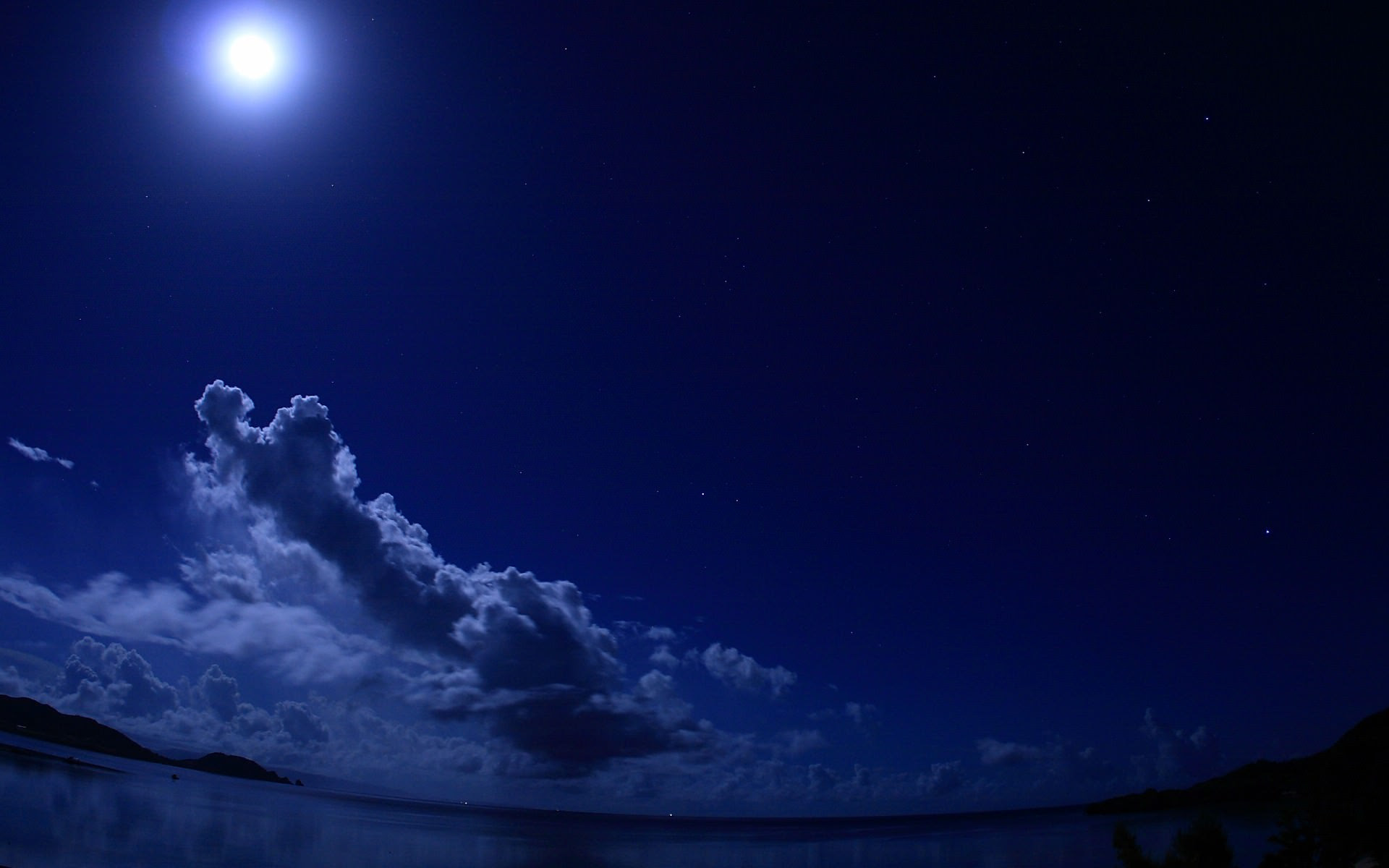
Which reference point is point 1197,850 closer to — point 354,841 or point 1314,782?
point 1314,782

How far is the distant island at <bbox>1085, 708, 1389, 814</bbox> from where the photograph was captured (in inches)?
971

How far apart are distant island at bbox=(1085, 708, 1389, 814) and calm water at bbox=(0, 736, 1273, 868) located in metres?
12.2

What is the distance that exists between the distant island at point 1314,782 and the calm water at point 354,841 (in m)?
12.2

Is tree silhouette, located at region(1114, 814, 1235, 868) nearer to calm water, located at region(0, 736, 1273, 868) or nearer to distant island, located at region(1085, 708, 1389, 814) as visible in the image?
distant island, located at region(1085, 708, 1389, 814)

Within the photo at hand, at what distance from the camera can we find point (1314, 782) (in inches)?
1014

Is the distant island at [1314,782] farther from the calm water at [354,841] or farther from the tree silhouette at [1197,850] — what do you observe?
the calm water at [354,841]

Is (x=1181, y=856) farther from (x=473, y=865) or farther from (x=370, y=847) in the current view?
(x=370, y=847)

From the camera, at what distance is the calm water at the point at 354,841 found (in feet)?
151

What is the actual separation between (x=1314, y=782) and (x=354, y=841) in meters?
84.1

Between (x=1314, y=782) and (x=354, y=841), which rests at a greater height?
(x=1314, y=782)

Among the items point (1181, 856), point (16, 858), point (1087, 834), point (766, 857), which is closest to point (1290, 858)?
point (1181, 856)

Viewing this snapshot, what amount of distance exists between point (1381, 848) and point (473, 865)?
218 ft

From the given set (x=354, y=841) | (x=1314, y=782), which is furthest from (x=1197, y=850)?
(x=354, y=841)

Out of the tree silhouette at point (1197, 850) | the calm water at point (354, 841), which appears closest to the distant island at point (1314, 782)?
the tree silhouette at point (1197, 850)
